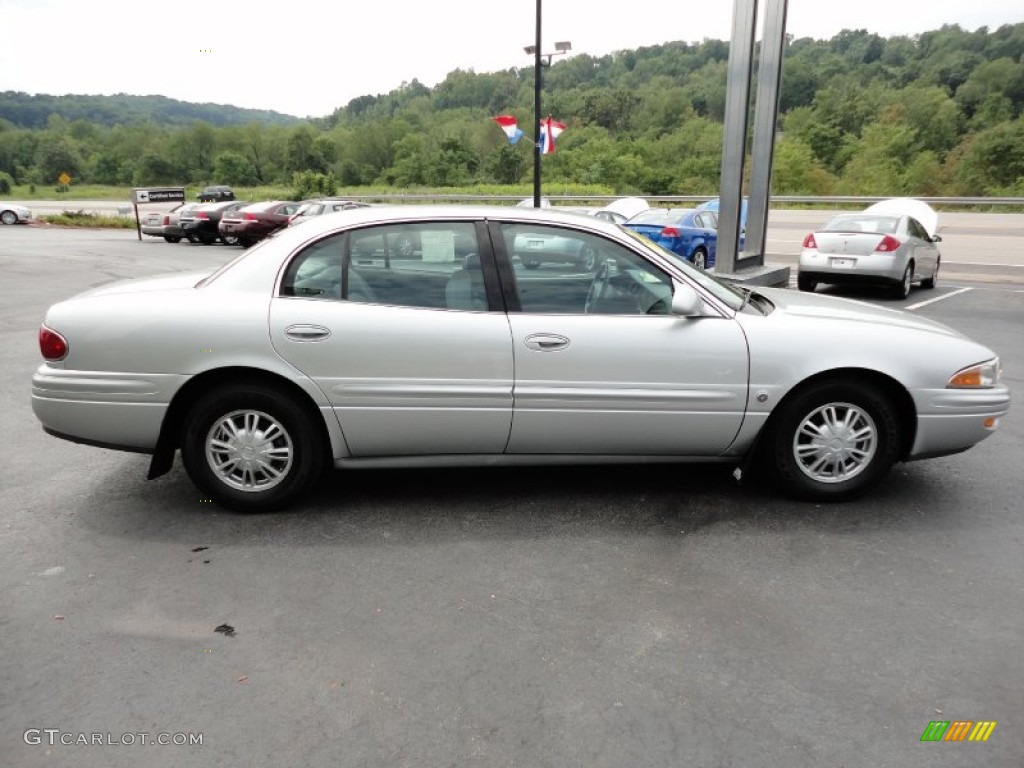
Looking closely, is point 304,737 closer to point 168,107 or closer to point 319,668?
point 319,668

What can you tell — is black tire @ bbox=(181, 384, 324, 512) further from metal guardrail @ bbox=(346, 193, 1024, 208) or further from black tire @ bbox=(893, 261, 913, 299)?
metal guardrail @ bbox=(346, 193, 1024, 208)

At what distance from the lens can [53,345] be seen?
3.93 m

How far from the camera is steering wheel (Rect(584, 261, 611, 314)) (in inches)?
157

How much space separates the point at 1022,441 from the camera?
17.5 feet

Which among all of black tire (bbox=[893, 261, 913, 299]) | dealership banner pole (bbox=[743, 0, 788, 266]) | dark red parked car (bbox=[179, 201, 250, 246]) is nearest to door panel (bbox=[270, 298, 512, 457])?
dealership banner pole (bbox=[743, 0, 788, 266])

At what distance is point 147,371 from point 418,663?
210 cm

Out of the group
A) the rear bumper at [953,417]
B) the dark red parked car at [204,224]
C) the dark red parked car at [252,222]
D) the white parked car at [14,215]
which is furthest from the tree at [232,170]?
the rear bumper at [953,417]

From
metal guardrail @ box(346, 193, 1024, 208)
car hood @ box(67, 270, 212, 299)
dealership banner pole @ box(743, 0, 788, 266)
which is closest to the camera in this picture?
car hood @ box(67, 270, 212, 299)

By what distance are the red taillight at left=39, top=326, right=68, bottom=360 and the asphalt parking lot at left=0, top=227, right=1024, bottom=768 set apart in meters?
0.81

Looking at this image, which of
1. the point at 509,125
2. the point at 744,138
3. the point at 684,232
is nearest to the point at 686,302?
the point at 744,138

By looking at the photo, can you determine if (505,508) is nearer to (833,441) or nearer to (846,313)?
(833,441)

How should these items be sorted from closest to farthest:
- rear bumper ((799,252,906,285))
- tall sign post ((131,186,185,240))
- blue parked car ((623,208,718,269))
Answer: rear bumper ((799,252,906,285)) → blue parked car ((623,208,718,269)) → tall sign post ((131,186,185,240))

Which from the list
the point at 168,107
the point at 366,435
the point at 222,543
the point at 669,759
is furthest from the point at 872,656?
the point at 168,107

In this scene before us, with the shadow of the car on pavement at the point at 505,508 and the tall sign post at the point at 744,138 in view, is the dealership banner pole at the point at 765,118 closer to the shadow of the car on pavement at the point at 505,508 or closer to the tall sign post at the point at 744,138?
the tall sign post at the point at 744,138
